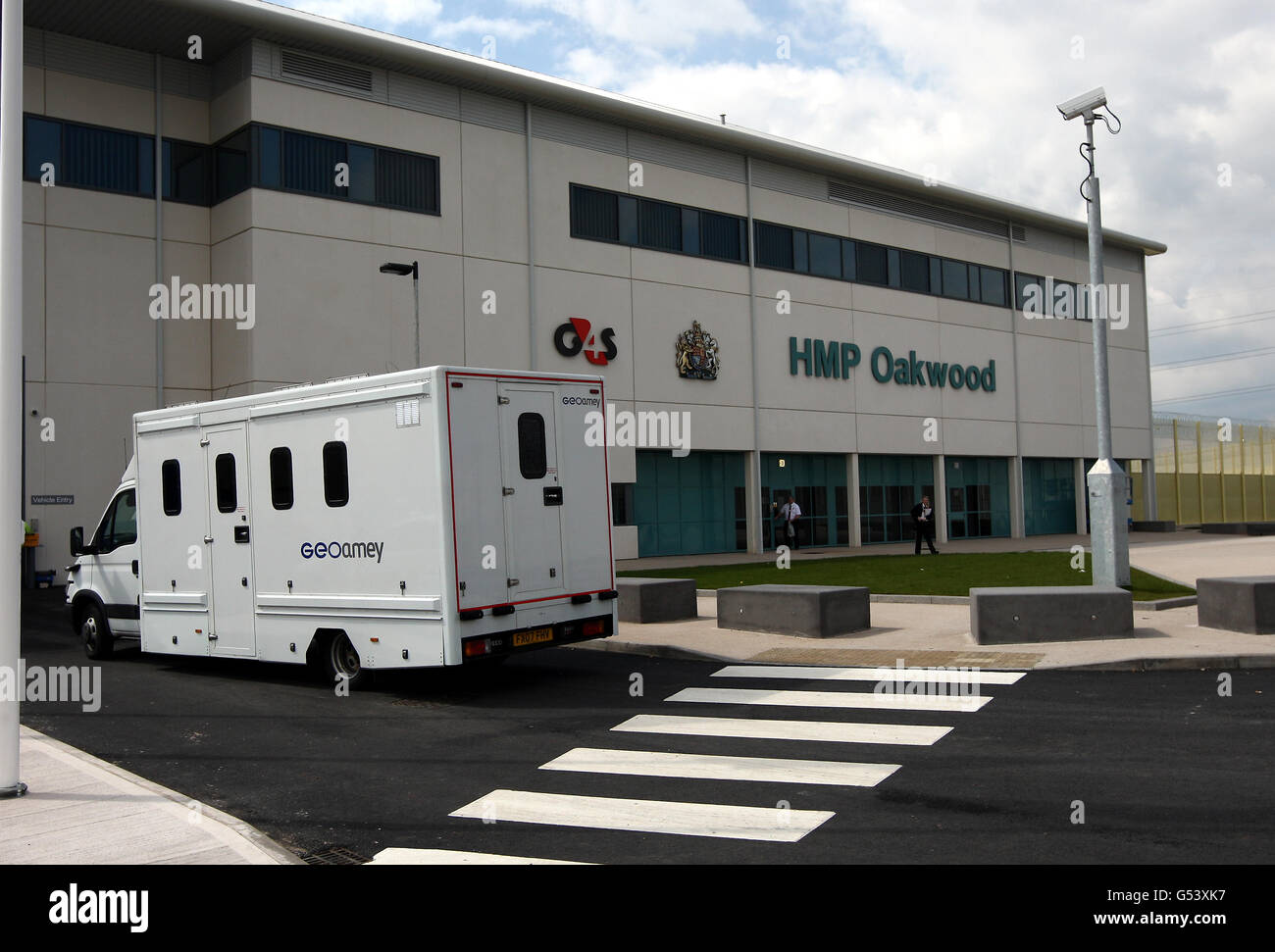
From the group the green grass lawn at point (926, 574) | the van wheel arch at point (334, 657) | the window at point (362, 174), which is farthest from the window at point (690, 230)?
the van wheel arch at point (334, 657)

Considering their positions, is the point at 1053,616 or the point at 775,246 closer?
the point at 1053,616

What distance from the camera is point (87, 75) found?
83.1ft

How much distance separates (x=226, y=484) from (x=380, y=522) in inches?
95.6

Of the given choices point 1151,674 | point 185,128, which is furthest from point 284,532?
point 185,128

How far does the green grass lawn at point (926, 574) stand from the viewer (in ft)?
59.4

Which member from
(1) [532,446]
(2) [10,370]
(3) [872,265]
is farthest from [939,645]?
(3) [872,265]

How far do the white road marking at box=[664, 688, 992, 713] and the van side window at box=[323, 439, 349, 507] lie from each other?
147 inches

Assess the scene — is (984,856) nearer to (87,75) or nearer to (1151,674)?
(1151,674)

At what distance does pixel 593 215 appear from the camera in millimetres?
31422

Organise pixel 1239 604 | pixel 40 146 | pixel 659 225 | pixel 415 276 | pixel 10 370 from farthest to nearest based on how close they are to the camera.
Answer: pixel 659 225 < pixel 40 146 < pixel 415 276 < pixel 1239 604 < pixel 10 370

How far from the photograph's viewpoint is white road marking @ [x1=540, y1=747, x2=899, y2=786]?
24.6 ft

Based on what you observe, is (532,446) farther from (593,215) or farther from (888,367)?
(888,367)

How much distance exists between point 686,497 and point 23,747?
25.5 metres

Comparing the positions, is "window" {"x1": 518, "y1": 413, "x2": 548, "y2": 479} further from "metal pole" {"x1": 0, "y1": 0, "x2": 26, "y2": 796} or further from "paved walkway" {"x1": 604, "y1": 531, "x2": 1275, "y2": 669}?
"metal pole" {"x1": 0, "y1": 0, "x2": 26, "y2": 796}
